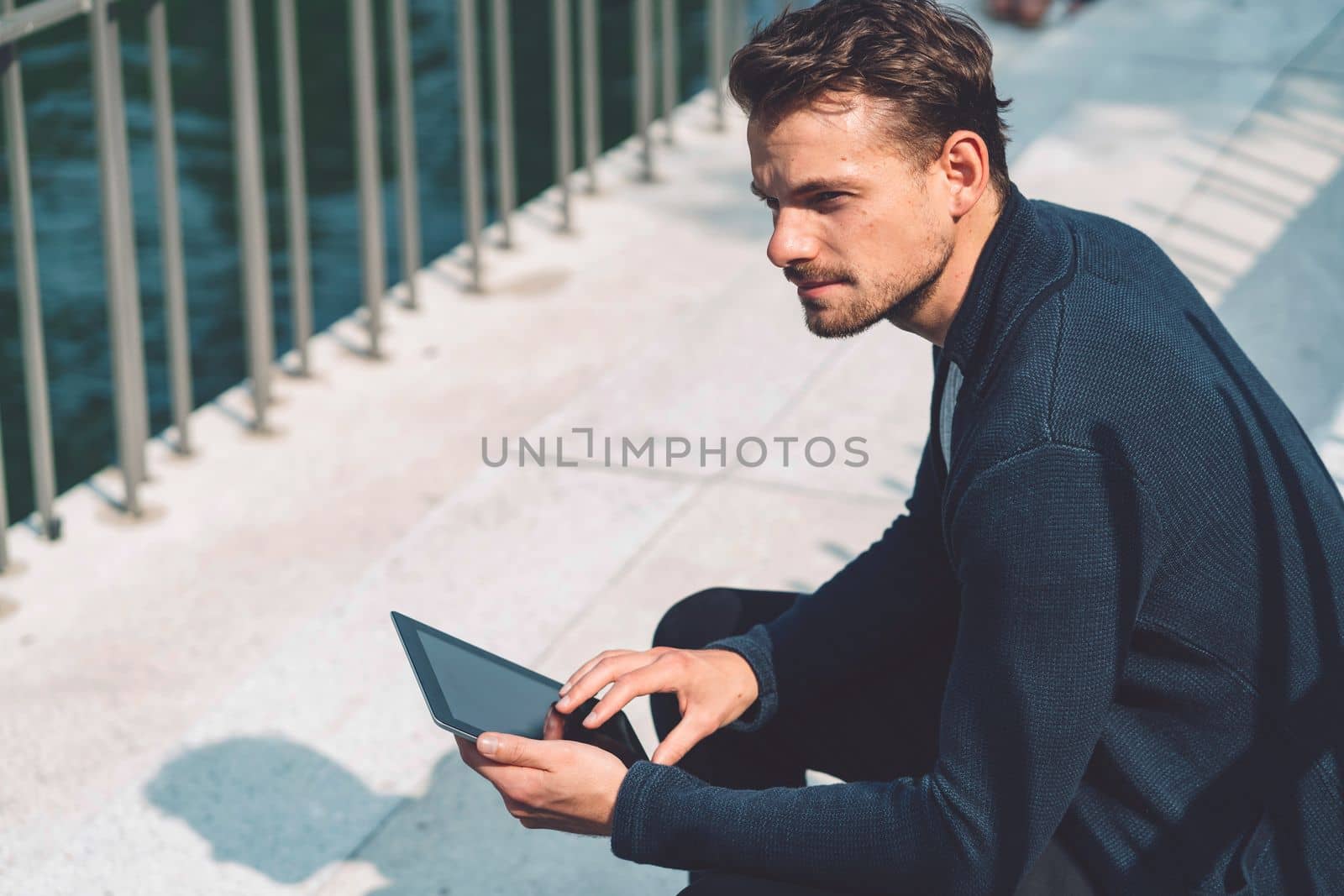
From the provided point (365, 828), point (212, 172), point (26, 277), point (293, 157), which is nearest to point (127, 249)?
point (26, 277)

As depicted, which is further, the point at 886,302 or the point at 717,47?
the point at 717,47

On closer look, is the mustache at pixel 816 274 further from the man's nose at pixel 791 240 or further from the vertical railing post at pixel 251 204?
the vertical railing post at pixel 251 204

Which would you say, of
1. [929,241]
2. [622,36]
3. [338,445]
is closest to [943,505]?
[929,241]

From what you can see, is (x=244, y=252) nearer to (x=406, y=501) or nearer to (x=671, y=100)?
(x=406, y=501)

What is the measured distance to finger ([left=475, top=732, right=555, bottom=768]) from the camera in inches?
78.9

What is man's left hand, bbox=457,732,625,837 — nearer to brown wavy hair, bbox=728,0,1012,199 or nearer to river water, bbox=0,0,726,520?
brown wavy hair, bbox=728,0,1012,199

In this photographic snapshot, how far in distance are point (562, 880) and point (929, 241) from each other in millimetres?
1302

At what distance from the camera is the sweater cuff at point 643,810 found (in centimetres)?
195

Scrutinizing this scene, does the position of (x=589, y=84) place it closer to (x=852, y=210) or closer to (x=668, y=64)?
(x=668, y=64)

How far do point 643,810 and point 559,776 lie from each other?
112 millimetres

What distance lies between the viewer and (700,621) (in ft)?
8.36

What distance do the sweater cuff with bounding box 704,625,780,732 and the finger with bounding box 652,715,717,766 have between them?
4.6 inches

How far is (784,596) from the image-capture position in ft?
8.55

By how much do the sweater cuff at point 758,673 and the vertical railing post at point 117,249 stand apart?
1.98 metres
